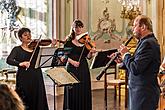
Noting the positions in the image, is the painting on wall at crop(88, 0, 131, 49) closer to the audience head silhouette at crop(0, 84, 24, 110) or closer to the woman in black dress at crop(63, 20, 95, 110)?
the woman in black dress at crop(63, 20, 95, 110)

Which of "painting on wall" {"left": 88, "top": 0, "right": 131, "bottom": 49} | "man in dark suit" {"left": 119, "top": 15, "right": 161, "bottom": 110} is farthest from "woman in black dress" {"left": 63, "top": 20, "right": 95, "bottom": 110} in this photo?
"painting on wall" {"left": 88, "top": 0, "right": 131, "bottom": 49}

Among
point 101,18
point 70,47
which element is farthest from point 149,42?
point 101,18

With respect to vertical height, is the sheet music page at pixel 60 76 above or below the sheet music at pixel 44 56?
below

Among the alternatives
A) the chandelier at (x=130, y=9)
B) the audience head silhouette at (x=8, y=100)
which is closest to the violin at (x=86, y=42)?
the audience head silhouette at (x=8, y=100)

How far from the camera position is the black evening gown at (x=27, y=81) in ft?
15.9

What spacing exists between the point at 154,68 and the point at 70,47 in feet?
6.52

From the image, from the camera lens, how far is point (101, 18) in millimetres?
9227

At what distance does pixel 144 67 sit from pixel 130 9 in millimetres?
5941

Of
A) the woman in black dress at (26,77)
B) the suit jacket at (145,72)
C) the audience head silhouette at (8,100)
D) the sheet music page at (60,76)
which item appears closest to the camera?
the audience head silhouette at (8,100)

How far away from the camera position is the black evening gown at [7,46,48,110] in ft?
15.9

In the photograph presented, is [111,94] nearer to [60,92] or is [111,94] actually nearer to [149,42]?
[60,92]

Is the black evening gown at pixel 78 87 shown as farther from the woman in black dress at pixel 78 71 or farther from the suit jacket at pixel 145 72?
the suit jacket at pixel 145 72

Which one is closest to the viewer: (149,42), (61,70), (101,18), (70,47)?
(149,42)

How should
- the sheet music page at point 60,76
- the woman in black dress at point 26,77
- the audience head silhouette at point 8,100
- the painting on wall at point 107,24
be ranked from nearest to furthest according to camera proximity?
the audience head silhouette at point 8,100, the sheet music page at point 60,76, the woman in black dress at point 26,77, the painting on wall at point 107,24
